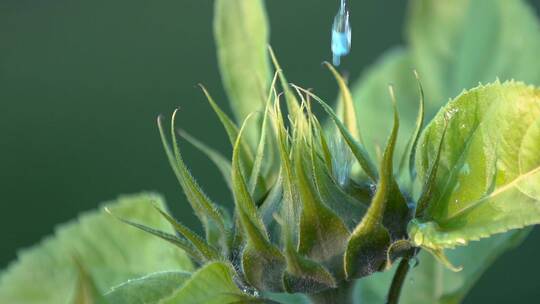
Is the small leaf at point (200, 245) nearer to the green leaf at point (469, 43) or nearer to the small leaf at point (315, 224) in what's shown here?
the small leaf at point (315, 224)

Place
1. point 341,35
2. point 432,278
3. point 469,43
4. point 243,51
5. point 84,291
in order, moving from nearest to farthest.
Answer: point 84,291 < point 341,35 < point 243,51 < point 432,278 < point 469,43

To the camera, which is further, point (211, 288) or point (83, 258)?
point (83, 258)

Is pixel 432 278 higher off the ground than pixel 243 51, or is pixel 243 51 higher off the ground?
pixel 243 51

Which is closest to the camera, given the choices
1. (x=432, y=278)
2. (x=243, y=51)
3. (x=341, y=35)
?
(x=341, y=35)

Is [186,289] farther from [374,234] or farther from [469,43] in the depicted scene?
[469,43]

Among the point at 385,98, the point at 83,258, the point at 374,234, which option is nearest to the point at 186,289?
the point at 374,234

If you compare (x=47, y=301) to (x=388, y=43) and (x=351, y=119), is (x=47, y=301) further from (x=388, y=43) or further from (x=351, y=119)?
(x=388, y=43)

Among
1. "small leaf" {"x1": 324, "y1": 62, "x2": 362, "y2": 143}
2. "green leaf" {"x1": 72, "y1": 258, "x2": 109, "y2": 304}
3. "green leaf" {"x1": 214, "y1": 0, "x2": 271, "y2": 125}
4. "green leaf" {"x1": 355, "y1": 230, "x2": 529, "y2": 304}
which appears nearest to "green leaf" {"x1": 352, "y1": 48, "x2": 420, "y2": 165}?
"green leaf" {"x1": 355, "y1": 230, "x2": 529, "y2": 304}

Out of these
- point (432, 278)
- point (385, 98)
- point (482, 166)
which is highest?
point (482, 166)
